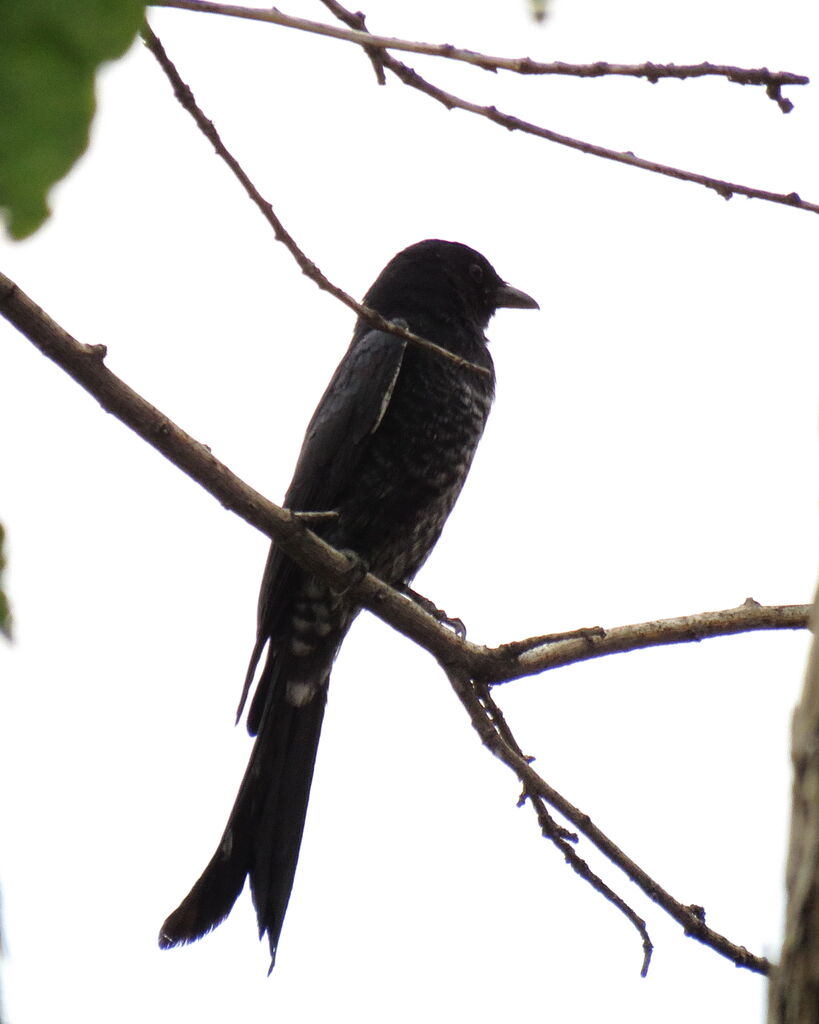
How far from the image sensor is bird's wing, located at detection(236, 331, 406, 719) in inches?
177

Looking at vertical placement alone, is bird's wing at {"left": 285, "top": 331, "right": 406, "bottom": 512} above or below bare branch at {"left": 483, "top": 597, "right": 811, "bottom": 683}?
above

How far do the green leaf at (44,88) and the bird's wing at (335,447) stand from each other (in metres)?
3.91

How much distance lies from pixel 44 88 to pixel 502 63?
4.49ft

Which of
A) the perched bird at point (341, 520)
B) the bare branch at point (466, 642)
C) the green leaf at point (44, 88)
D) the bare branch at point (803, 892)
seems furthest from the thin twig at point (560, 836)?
the green leaf at point (44, 88)

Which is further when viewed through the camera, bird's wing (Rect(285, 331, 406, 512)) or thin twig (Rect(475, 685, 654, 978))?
bird's wing (Rect(285, 331, 406, 512))

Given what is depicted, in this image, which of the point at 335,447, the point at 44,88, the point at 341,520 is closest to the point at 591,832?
the point at 341,520

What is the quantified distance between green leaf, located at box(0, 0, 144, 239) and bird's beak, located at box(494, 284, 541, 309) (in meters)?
5.49

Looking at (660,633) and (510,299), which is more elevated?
(510,299)

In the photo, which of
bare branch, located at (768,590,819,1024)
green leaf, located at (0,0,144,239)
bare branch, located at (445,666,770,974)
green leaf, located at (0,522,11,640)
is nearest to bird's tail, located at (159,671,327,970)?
bare branch, located at (445,666,770,974)

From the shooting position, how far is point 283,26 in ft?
4.92

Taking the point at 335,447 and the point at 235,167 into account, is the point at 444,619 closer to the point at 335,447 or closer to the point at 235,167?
the point at 335,447

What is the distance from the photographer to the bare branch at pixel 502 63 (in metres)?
1.50

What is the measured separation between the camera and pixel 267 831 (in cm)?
438

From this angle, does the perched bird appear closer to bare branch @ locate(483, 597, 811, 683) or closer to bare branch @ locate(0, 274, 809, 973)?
bare branch @ locate(0, 274, 809, 973)
